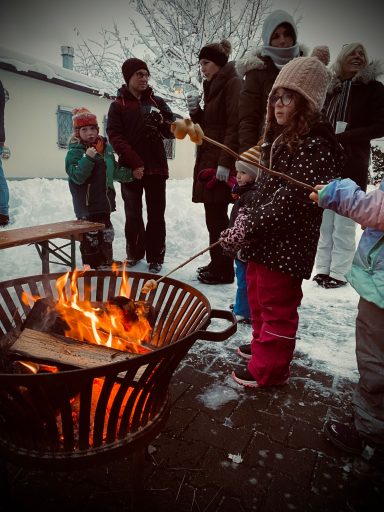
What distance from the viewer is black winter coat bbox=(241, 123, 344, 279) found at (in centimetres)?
216

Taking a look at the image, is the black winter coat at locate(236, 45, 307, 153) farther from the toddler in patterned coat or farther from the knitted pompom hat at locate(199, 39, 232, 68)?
the toddler in patterned coat

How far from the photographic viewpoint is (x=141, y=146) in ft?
16.4

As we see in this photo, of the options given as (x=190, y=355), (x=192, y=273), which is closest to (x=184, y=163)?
(x=192, y=273)

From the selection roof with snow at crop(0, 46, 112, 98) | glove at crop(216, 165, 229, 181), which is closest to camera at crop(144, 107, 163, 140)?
glove at crop(216, 165, 229, 181)

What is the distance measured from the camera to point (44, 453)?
1402 millimetres

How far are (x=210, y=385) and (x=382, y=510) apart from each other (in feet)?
4.01

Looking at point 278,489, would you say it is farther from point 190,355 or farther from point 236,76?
point 236,76

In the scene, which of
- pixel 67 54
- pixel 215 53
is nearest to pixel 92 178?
pixel 215 53

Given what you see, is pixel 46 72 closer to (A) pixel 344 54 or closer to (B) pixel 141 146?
(B) pixel 141 146

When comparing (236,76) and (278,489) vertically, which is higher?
(236,76)

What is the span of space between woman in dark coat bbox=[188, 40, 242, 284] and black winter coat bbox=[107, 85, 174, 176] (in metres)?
0.67

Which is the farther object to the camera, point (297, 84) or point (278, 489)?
point (297, 84)

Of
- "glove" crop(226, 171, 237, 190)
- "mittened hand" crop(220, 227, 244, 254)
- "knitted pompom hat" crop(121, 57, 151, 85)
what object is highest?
"knitted pompom hat" crop(121, 57, 151, 85)

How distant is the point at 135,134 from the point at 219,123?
1.27 metres
